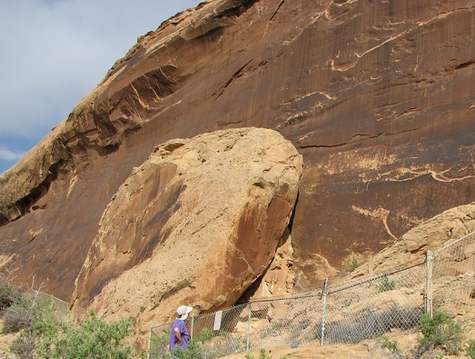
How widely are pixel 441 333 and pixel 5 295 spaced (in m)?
19.6

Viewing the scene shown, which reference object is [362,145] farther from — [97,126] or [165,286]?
[97,126]

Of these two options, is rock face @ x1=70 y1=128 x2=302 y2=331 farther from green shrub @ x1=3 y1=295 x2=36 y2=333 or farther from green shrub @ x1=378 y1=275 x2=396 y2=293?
green shrub @ x1=378 y1=275 x2=396 y2=293

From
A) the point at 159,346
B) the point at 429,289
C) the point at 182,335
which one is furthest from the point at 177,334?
the point at 429,289

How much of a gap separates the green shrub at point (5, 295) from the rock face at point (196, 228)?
6979mm

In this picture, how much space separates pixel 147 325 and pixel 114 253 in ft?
15.1

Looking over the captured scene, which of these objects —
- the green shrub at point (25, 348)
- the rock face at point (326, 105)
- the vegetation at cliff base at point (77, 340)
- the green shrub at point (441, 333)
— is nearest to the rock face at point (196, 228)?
the rock face at point (326, 105)

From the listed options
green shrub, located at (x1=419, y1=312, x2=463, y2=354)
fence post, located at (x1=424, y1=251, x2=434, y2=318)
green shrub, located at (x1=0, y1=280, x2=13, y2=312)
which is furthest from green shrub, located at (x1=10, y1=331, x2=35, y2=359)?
green shrub, located at (x1=0, y1=280, x2=13, y2=312)

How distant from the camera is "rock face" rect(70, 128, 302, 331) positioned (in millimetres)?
13164

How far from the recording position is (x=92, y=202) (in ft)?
87.0

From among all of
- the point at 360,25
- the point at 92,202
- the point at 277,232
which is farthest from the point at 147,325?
the point at 92,202

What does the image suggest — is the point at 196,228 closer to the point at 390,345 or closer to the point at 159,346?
the point at 159,346

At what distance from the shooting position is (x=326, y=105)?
54.3ft

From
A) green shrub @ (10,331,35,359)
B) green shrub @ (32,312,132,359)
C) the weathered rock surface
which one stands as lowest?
green shrub @ (32,312,132,359)

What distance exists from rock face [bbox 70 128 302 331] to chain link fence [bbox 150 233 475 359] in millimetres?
804
